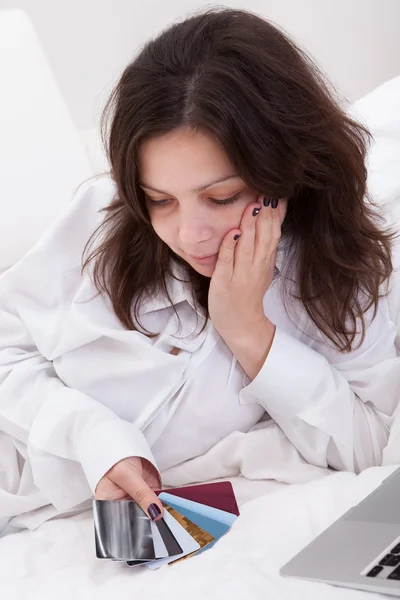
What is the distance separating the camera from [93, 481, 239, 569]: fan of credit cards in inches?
45.9

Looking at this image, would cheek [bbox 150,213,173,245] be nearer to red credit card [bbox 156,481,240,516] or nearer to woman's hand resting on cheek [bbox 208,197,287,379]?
woman's hand resting on cheek [bbox 208,197,287,379]

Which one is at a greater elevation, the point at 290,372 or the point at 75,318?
the point at 75,318

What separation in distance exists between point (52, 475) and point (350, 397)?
56cm

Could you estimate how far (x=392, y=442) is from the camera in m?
1.42

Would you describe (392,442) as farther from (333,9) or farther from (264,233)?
(333,9)

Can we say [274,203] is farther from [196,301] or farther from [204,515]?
[204,515]

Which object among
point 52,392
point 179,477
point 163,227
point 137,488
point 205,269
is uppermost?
point 163,227

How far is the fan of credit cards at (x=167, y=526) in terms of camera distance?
45.9 inches

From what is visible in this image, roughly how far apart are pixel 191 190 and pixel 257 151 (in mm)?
114

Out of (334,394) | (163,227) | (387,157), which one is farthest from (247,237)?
(387,157)

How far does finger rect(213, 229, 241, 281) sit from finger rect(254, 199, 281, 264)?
0.13 ft

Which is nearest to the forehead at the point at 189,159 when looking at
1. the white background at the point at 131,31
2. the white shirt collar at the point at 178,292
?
the white shirt collar at the point at 178,292

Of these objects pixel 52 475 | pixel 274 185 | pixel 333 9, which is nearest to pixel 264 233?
pixel 274 185

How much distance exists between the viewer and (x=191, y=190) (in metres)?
1.21
